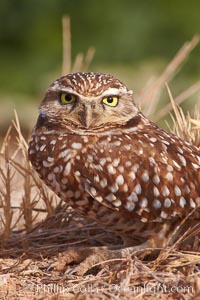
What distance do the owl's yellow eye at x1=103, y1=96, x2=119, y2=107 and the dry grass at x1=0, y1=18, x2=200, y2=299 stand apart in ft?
2.15

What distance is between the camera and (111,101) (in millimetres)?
5383

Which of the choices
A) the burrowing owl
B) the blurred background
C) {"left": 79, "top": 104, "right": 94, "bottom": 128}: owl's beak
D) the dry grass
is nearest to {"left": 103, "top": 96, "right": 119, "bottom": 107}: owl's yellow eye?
the burrowing owl

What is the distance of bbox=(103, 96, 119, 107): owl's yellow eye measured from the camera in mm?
5348

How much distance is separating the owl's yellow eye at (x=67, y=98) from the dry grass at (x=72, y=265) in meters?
0.69

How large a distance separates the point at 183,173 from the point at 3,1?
11.2 meters

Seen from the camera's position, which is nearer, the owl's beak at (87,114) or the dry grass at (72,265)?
the dry grass at (72,265)

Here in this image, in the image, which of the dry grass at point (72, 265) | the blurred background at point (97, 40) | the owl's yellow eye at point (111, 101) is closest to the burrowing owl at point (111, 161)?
the owl's yellow eye at point (111, 101)

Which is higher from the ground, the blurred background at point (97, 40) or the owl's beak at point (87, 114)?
the blurred background at point (97, 40)

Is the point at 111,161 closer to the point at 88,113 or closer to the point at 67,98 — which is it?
the point at 88,113

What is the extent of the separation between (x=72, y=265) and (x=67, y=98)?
0.95 m

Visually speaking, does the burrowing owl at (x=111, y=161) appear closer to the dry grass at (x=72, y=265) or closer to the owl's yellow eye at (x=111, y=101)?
the owl's yellow eye at (x=111, y=101)

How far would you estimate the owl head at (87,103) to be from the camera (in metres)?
5.28

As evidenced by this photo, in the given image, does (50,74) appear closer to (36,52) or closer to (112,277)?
(36,52)

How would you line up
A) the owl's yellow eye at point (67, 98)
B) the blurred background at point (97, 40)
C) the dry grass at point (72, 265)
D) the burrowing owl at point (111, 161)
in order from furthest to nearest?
the blurred background at point (97, 40), the owl's yellow eye at point (67, 98), the burrowing owl at point (111, 161), the dry grass at point (72, 265)
